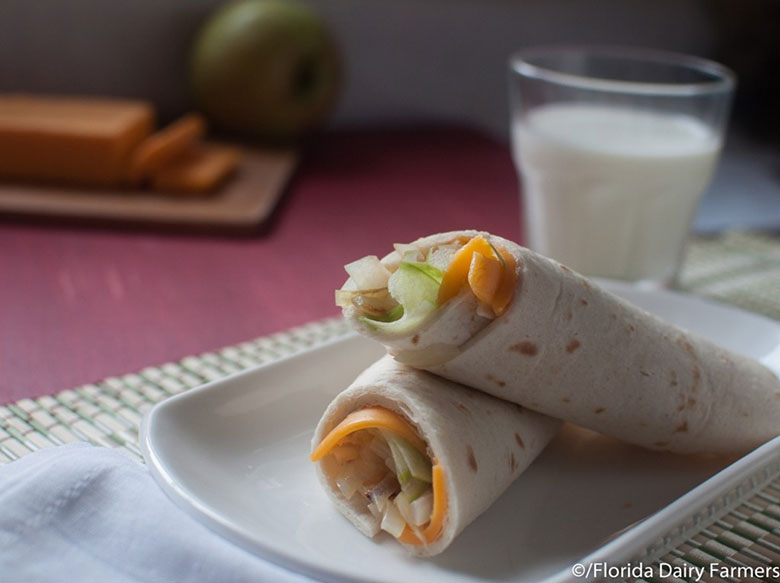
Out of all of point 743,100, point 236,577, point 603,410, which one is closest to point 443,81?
point 743,100

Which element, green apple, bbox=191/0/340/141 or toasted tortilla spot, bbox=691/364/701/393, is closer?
toasted tortilla spot, bbox=691/364/701/393

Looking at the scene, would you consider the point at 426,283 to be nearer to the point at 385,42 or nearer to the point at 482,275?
the point at 482,275

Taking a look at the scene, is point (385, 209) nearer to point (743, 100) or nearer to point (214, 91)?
point (214, 91)

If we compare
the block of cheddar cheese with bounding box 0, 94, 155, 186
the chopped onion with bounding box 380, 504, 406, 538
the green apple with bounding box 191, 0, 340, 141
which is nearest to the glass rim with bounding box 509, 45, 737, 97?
the green apple with bounding box 191, 0, 340, 141

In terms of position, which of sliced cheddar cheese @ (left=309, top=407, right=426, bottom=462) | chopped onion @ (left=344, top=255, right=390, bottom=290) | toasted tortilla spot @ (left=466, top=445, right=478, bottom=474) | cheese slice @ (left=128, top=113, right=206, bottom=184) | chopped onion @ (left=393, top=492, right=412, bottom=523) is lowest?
cheese slice @ (left=128, top=113, right=206, bottom=184)

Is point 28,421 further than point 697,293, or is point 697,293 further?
point 697,293

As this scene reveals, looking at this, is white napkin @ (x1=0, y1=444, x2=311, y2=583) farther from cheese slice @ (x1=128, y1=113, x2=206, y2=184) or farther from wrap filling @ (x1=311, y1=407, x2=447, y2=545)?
cheese slice @ (x1=128, y1=113, x2=206, y2=184)

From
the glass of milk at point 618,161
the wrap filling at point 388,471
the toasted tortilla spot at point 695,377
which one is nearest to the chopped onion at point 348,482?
the wrap filling at point 388,471

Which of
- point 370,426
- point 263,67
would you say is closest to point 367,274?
point 370,426
